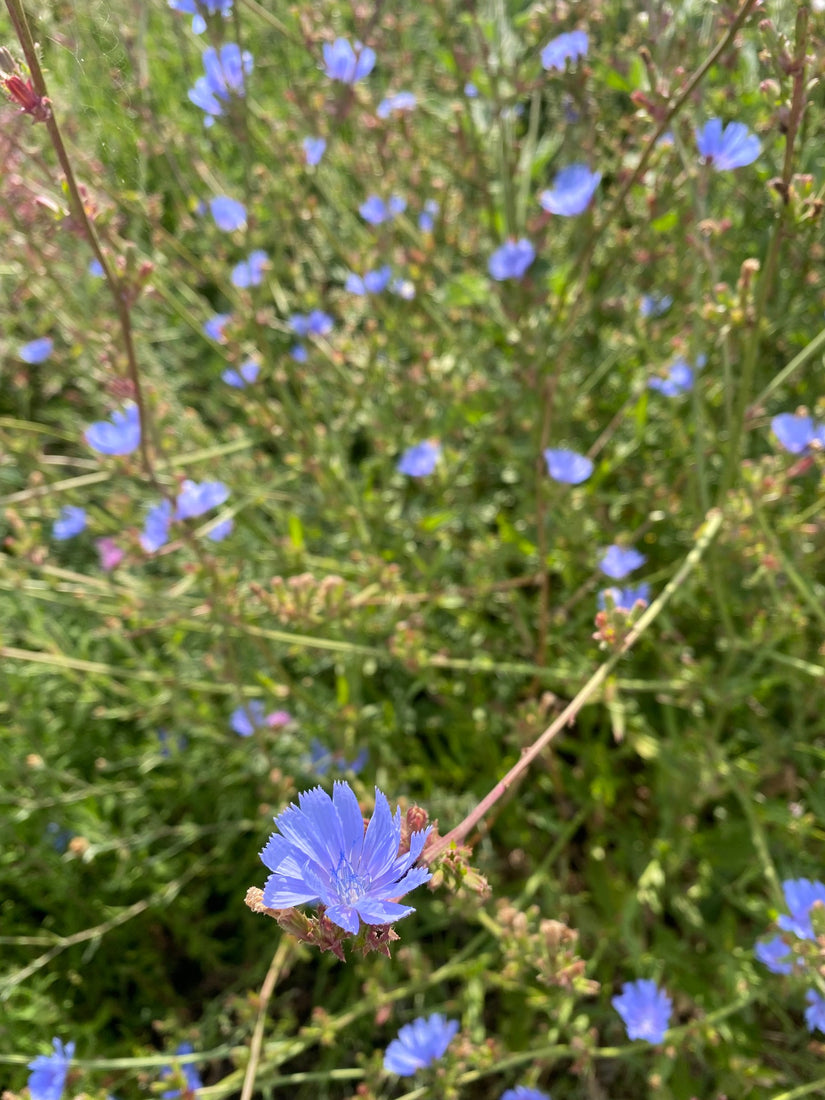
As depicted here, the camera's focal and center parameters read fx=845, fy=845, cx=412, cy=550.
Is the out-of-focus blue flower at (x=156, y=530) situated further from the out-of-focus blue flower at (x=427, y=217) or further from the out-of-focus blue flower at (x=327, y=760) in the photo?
the out-of-focus blue flower at (x=427, y=217)

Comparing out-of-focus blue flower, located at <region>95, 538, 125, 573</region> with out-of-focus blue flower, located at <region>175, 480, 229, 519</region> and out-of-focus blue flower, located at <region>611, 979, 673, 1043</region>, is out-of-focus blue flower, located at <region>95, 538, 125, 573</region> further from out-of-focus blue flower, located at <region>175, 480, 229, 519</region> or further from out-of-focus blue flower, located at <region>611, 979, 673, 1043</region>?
out-of-focus blue flower, located at <region>611, 979, 673, 1043</region>

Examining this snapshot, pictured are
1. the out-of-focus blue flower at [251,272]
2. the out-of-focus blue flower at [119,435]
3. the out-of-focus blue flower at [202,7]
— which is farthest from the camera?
the out-of-focus blue flower at [251,272]

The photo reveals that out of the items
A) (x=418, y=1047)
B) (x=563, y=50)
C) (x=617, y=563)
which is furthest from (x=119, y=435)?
(x=418, y=1047)

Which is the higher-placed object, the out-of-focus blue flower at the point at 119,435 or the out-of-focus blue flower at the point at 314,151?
the out-of-focus blue flower at the point at 314,151

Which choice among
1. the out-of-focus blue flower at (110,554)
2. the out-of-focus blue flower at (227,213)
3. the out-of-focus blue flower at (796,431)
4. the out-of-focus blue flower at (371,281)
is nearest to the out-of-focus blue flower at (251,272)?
the out-of-focus blue flower at (227,213)

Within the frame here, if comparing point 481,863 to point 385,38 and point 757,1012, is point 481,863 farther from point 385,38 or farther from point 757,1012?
point 385,38

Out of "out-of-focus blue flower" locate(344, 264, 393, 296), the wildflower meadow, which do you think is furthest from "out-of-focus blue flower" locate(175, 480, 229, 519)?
"out-of-focus blue flower" locate(344, 264, 393, 296)
